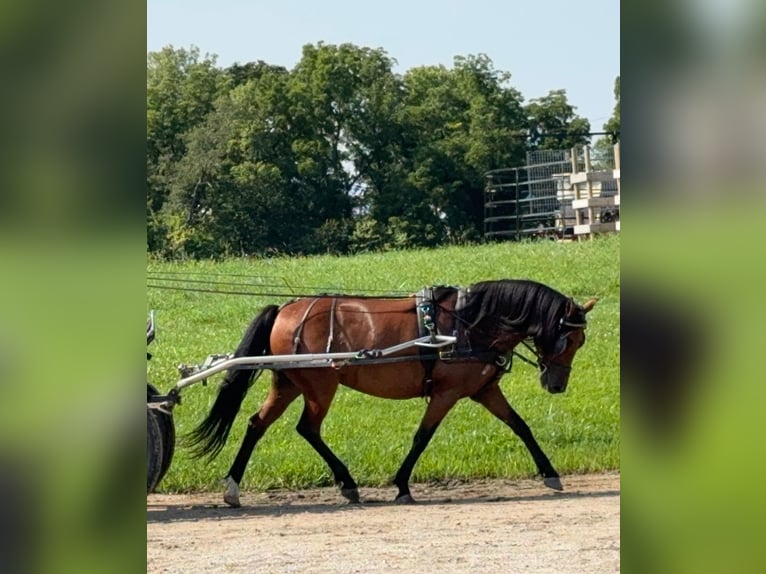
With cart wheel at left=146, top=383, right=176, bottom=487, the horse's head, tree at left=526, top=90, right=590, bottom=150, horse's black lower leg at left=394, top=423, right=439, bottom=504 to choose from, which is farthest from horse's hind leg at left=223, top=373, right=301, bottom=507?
tree at left=526, top=90, right=590, bottom=150

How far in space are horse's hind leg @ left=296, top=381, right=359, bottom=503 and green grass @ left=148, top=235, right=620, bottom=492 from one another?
480 millimetres

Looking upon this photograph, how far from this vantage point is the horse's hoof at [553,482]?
20.9 ft

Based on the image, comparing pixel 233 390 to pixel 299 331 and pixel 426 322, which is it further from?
pixel 426 322

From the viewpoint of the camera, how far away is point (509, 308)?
20.1 feet

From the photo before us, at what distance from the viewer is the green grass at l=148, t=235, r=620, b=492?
21.7 ft

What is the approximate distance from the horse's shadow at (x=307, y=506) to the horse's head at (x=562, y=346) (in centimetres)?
63

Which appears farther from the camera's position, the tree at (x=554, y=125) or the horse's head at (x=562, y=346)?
the tree at (x=554, y=125)

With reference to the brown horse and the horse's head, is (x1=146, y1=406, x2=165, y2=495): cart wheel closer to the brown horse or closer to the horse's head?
the brown horse

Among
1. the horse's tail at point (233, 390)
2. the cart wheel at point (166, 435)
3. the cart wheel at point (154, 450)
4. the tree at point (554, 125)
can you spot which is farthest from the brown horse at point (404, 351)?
the cart wheel at point (154, 450)

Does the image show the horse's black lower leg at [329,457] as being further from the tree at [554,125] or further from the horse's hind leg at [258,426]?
the tree at [554,125]
